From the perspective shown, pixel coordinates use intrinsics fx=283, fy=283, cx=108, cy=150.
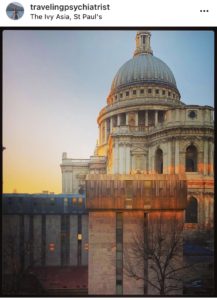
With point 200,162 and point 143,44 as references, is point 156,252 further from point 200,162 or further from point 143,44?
point 143,44

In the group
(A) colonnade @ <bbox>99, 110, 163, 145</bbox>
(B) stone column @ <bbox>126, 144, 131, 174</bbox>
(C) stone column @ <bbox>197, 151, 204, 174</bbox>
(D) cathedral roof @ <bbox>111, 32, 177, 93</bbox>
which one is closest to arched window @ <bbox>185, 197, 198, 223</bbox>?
(C) stone column @ <bbox>197, 151, 204, 174</bbox>

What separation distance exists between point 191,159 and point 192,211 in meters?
6.04

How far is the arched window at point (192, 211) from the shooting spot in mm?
31241

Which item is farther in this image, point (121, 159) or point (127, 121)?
point (127, 121)

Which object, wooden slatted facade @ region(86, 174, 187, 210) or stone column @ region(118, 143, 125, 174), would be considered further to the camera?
stone column @ region(118, 143, 125, 174)

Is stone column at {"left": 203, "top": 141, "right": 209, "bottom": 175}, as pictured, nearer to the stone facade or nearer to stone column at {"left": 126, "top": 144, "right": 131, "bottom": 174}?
the stone facade

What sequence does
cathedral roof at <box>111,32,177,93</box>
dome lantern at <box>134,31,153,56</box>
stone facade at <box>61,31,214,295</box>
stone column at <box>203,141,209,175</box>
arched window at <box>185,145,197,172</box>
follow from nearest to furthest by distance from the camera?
stone facade at <box>61,31,214,295</box>, stone column at <box>203,141,209,175</box>, arched window at <box>185,145,197,172</box>, cathedral roof at <box>111,32,177,93</box>, dome lantern at <box>134,31,153,56</box>

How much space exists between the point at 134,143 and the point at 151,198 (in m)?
20.5

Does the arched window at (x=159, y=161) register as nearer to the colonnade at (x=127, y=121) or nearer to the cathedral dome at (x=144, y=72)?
the colonnade at (x=127, y=121)

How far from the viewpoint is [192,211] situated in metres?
32.0

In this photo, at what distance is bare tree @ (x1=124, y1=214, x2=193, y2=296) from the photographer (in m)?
17.3

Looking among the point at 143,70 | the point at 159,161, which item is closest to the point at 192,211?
the point at 159,161

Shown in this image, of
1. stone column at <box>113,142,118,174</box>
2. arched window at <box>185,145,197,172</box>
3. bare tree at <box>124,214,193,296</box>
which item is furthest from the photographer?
stone column at <box>113,142,118,174</box>

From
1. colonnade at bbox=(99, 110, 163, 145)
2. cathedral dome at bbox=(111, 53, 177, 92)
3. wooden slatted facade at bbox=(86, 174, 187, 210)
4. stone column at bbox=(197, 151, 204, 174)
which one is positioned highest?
cathedral dome at bbox=(111, 53, 177, 92)
